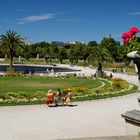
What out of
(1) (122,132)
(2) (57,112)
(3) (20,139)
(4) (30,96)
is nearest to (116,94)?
(4) (30,96)

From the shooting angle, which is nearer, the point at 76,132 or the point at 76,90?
the point at 76,132

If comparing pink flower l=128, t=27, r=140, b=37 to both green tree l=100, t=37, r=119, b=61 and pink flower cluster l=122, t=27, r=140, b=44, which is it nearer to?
pink flower cluster l=122, t=27, r=140, b=44

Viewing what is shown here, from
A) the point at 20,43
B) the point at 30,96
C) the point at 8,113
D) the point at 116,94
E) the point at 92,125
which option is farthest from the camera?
the point at 20,43

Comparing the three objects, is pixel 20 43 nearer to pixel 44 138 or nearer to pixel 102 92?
pixel 102 92

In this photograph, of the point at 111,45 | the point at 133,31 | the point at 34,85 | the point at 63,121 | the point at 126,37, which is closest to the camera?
the point at 133,31

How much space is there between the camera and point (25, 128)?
1819 cm

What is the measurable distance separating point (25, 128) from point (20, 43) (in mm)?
70212

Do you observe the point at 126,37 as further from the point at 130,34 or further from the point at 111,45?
the point at 111,45

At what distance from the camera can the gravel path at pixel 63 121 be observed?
55.4ft

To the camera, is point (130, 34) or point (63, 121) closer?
point (130, 34)

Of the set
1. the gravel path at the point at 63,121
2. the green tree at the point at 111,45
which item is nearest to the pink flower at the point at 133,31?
the gravel path at the point at 63,121

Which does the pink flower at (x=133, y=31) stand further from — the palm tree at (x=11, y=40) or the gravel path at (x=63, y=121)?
the palm tree at (x=11, y=40)

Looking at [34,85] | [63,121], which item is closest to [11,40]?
[34,85]

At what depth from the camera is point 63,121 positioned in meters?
20.2
